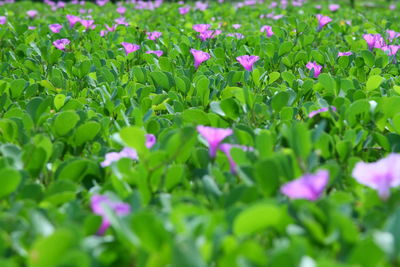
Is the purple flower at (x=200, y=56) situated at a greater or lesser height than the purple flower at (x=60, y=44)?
greater

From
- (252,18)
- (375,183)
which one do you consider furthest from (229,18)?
(375,183)

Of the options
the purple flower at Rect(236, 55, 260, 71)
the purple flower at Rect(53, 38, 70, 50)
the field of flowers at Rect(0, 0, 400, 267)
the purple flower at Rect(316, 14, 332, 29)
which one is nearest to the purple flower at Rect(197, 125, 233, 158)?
the field of flowers at Rect(0, 0, 400, 267)

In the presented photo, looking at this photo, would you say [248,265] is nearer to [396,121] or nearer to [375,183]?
[375,183]

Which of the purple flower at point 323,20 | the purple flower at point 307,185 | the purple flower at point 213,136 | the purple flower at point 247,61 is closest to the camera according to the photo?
the purple flower at point 307,185

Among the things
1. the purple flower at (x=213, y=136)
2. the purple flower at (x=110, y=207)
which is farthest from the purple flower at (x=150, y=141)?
the purple flower at (x=110, y=207)

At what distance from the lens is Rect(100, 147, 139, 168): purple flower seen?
1.42 meters

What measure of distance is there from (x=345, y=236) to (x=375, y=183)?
177 millimetres

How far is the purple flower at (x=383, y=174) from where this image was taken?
3.55 ft

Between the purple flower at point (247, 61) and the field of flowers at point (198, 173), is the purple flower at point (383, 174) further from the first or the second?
the purple flower at point (247, 61)

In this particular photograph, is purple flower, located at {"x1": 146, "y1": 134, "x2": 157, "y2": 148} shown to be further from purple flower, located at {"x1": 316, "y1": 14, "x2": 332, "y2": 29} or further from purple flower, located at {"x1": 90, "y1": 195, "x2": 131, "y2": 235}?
purple flower, located at {"x1": 316, "y1": 14, "x2": 332, "y2": 29}

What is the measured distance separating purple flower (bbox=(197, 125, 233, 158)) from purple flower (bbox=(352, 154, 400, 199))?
0.40m

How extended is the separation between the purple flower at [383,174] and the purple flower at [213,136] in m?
0.40

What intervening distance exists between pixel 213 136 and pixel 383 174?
48cm

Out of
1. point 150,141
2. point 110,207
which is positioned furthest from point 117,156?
point 110,207
